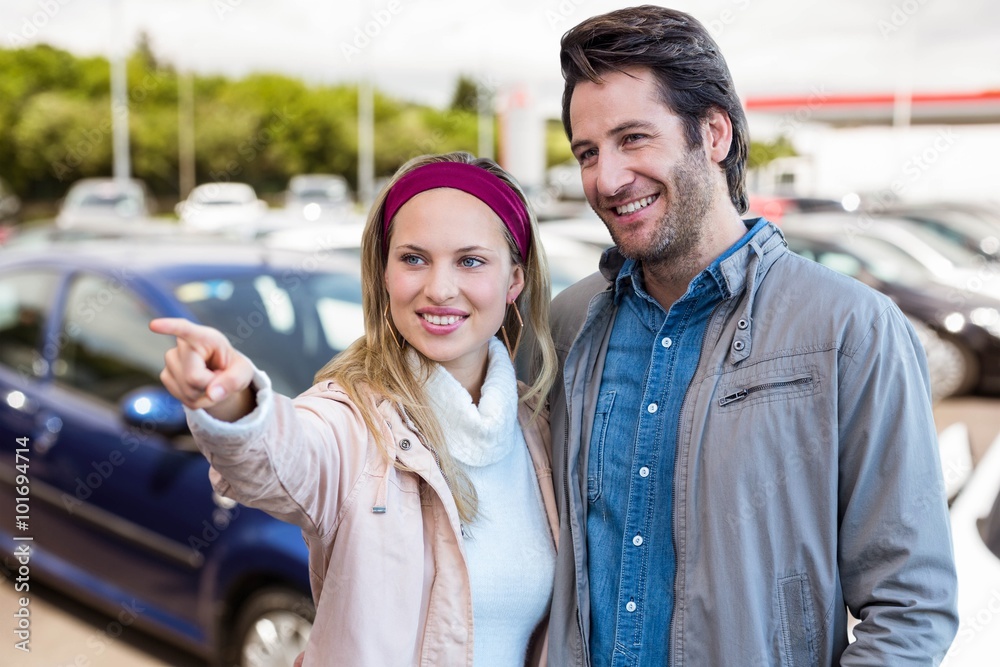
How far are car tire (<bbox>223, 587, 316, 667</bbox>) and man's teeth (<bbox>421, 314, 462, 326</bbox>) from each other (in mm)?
1340

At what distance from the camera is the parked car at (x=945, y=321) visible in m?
7.27

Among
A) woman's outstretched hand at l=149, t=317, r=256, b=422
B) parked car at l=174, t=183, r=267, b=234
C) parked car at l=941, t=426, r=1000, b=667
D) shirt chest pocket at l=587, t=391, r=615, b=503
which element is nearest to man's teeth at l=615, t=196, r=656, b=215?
shirt chest pocket at l=587, t=391, r=615, b=503

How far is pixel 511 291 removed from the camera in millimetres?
2023

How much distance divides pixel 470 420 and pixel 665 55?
837mm

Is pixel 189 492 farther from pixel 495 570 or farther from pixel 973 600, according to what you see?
pixel 973 600

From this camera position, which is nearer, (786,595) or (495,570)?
(786,595)

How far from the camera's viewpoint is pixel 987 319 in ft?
23.9

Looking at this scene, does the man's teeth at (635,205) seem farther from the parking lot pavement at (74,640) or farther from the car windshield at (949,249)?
the car windshield at (949,249)

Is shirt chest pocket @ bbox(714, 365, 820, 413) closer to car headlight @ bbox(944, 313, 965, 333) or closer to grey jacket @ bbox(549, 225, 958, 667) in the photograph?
grey jacket @ bbox(549, 225, 958, 667)

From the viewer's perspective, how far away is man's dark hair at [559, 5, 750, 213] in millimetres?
1759

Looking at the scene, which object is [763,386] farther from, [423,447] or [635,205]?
[423,447]

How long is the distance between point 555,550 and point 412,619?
1.17ft

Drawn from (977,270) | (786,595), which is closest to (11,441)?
(786,595)

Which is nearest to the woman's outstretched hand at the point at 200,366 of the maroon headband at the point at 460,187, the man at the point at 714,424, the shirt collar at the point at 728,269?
the maroon headband at the point at 460,187
